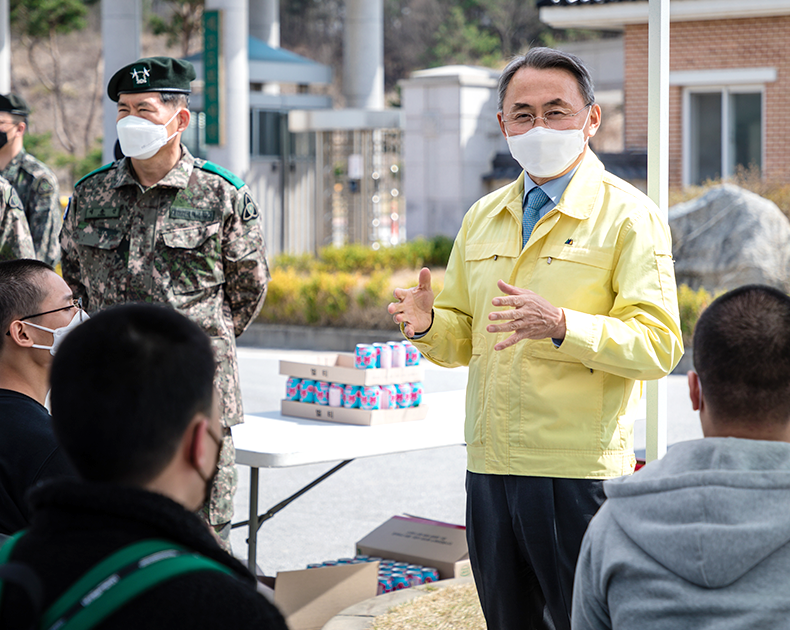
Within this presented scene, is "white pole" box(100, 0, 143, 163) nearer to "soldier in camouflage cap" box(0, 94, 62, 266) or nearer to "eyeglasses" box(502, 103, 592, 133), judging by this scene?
"soldier in camouflage cap" box(0, 94, 62, 266)

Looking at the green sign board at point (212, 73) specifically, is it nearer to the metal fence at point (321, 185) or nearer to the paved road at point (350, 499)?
the metal fence at point (321, 185)

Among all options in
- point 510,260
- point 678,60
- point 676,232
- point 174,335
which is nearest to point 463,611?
point 510,260

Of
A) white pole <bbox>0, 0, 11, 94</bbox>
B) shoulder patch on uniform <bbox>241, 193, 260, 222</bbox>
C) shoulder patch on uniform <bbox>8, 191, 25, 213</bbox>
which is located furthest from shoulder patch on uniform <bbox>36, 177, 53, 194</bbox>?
white pole <bbox>0, 0, 11, 94</bbox>

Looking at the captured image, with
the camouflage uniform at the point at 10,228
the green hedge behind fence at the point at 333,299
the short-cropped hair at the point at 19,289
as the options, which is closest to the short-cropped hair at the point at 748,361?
the short-cropped hair at the point at 19,289

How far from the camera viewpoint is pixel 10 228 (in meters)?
5.46

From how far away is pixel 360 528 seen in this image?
19.0 ft

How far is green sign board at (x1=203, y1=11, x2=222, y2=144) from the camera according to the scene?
588 inches

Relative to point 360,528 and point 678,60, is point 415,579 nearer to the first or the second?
point 360,528

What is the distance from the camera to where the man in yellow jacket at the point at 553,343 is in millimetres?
2566

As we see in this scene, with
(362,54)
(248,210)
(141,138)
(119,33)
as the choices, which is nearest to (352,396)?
(248,210)

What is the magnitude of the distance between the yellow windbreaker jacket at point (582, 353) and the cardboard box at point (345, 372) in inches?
56.5

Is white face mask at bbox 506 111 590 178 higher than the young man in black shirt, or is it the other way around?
white face mask at bbox 506 111 590 178

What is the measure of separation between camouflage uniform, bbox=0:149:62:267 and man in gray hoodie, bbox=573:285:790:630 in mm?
5264

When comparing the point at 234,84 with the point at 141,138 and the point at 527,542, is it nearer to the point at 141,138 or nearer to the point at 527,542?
the point at 141,138
